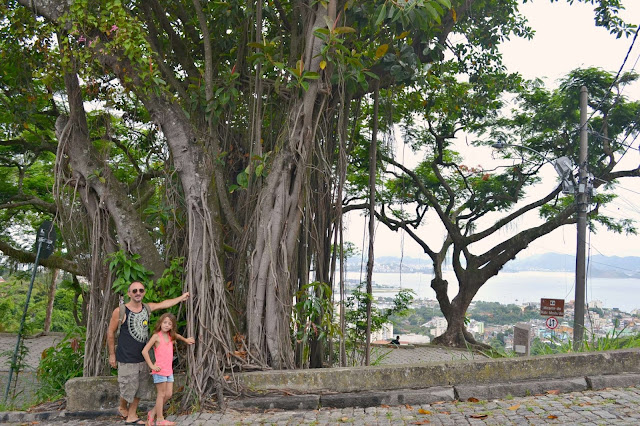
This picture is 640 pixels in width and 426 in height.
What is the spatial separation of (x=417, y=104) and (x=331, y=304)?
6569 millimetres

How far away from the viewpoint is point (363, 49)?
7.29m

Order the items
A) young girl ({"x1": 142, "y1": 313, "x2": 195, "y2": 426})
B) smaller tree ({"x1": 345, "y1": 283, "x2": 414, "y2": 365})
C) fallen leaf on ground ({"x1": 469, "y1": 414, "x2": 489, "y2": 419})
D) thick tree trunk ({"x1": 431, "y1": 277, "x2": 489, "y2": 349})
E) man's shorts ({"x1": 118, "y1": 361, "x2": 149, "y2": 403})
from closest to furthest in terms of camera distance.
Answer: fallen leaf on ground ({"x1": 469, "y1": 414, "x2": 489, "y2": 419}) → young girl ({"x1": 142, "y1": 313, "x2": 195, "y2": 426}) → man's shorts ({"x1": 118, "y1": 361, "x2": 149, "y2": 403}) → smaller tree ({"x1": 345, "y1": 283, "x2": 414, "y2": 365}) → thick tree trunk ({"x1": 431, "y1": 277, "x2": 489, "y2": 349})

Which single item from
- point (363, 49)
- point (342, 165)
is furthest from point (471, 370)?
point (363, 49)

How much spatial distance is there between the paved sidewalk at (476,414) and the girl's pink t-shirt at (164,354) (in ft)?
1.36

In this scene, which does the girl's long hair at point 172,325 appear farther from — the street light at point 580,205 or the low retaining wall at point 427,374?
the street light at point 580,205

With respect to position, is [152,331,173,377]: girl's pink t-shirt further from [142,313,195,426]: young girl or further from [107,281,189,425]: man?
[107,281,189,425]: man

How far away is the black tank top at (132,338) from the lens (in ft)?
16.0

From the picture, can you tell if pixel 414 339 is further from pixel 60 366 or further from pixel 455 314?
pixel 60 366

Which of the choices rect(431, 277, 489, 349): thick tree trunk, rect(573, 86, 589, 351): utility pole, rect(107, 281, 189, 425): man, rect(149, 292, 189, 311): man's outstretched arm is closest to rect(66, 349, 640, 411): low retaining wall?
rect(107, 281, 189, 425): man

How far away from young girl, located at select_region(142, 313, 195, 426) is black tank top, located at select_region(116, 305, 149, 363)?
5.1 inches

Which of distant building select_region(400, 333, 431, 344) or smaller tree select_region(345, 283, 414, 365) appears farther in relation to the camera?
distant building select_region(400, 333, 431, 344)

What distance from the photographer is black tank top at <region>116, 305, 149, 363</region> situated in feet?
16.0

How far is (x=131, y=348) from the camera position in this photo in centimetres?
489

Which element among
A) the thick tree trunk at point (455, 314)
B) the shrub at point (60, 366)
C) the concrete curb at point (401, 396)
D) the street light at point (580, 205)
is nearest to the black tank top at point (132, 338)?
the concrete curb at point (401, 396)
